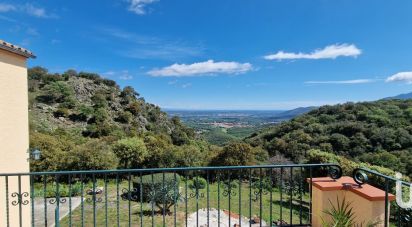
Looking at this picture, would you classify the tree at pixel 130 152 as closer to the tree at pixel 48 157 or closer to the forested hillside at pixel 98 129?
the forested hillside at pixel 98 129

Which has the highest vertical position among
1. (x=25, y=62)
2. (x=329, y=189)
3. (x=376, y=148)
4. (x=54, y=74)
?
(x=54, y=74)

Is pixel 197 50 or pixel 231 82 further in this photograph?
pixel 231 82

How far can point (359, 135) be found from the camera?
81.3ft

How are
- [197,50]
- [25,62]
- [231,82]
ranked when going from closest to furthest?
[25,62], [197,50], [231,82]

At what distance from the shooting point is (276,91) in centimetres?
5384

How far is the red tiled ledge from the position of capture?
2674 mm

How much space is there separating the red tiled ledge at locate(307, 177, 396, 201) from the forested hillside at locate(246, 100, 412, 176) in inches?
706

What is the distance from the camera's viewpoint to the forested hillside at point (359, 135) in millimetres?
20938

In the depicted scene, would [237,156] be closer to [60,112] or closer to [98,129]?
[98,129]

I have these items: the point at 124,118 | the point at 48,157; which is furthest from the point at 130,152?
the point at 124,118

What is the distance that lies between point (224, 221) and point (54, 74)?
104 feet

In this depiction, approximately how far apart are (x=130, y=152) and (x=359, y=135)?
1906cm

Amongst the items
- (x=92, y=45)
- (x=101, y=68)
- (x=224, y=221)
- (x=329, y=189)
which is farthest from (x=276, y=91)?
(x=329, y=189)

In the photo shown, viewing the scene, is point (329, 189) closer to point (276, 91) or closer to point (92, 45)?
point (92, 45)
